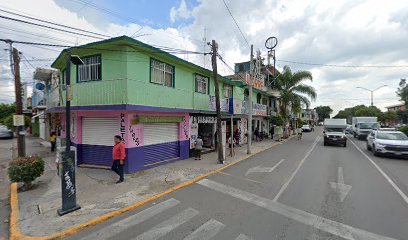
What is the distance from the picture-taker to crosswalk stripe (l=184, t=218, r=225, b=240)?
14.9ft

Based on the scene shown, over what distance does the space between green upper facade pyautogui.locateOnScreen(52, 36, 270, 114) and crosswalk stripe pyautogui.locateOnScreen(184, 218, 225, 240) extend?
20.2 ft

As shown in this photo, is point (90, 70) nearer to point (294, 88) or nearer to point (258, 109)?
point (258, 109)

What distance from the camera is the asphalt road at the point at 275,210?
4.71 metres

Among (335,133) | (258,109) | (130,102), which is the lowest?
(335,133)

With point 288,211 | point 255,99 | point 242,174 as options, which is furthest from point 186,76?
point 255,99

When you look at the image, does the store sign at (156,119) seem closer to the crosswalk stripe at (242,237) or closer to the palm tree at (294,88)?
the crosswalk stripe at (242,237)

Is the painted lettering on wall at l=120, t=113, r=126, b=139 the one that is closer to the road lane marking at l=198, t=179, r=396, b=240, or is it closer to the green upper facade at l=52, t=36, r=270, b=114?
the green upper facade at l=52, t=36, r=270, b=114

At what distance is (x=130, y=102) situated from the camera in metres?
9.45

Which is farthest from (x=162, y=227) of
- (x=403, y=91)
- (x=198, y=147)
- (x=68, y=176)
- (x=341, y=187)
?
(x=403, y=91)

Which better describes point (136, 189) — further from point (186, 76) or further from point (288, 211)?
point (186, 76)

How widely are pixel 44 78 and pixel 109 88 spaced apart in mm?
14609

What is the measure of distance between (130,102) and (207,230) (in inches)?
252

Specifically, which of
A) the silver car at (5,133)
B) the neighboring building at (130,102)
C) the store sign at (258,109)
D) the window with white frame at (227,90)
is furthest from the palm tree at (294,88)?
the silver car at (5,133)

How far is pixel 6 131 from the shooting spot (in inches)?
1008
